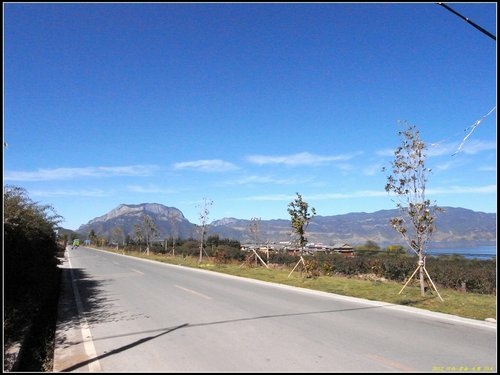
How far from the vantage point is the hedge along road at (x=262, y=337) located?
6.62 meters

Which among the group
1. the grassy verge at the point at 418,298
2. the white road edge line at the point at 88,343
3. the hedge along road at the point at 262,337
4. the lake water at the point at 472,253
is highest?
the lake water at the point at 472,253

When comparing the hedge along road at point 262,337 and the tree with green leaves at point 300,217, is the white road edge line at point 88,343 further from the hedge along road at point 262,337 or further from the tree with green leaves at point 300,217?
the tree with green leaves at point 300,217

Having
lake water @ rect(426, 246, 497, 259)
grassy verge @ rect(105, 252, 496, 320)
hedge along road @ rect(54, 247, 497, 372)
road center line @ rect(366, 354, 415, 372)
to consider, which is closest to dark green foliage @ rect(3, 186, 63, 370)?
hedge along road @ rect(54, 247, 497, 372)

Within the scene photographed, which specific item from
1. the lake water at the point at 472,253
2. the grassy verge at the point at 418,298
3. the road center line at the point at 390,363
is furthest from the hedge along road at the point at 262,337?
the lake water at the point at 472,253

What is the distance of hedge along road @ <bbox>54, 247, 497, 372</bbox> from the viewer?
662 centimetres

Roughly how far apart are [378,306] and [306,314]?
2.81 m

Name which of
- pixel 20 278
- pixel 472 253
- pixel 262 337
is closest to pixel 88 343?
pixel 262 337

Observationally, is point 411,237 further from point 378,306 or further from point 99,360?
point 99,360

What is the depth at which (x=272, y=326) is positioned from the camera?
9500 mm

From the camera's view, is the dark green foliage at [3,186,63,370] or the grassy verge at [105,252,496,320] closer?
the dark green foliage at [3,186,63,370]

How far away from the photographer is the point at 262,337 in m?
8.40

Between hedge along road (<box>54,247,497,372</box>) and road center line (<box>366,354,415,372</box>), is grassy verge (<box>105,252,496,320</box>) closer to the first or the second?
hedge along road (<box>54,247,497,372</box>)

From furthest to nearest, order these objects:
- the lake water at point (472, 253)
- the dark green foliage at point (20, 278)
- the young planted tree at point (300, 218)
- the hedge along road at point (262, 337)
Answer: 1. the lake water at point (472, 253)
2. the young planted tree at point (300, 218)
3. the dark green foliage at point (20, 278)
4. the hedge along road at point (262, 337)

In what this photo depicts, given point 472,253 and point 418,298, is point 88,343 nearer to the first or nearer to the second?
point 418,298
